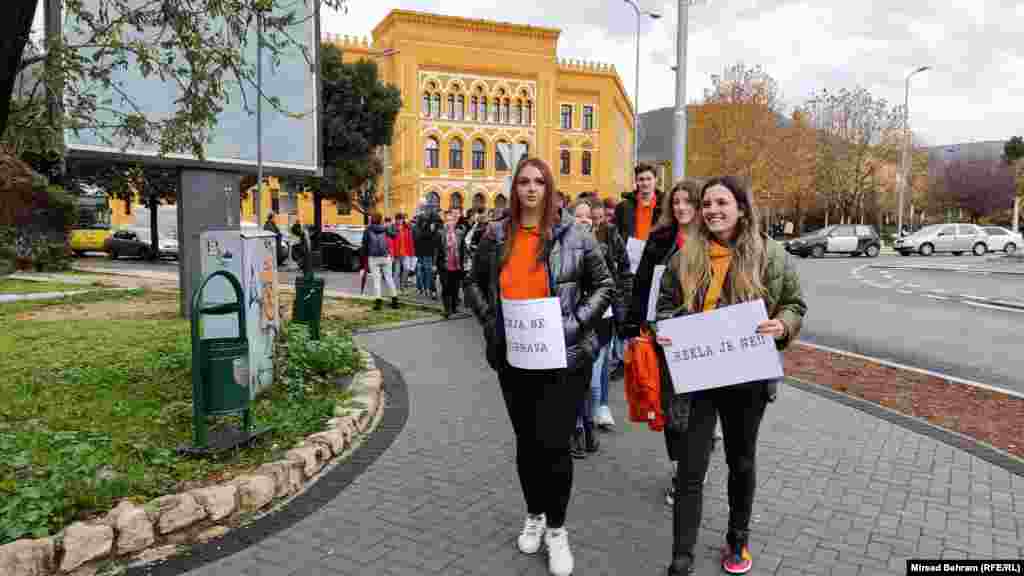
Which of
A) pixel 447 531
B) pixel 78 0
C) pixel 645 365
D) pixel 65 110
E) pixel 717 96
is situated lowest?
pixel 447 531

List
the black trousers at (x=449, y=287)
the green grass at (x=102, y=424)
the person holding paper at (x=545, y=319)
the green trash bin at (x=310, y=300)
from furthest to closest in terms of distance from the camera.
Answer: the black trousers at (x=449, y=287) < the green trash bin at (x=310, y=300) < the green grass at (x=102, y=424) < the person holding paper at (x=545, y=319)

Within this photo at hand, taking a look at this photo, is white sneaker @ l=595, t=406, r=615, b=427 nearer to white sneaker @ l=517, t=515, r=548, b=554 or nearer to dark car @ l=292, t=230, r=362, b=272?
white sneaker @ l=517, t=515, r=548, b=554

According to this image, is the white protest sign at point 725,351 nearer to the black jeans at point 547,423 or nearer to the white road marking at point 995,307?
the black jeans at point 547,423

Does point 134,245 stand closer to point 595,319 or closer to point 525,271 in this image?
point 525,271

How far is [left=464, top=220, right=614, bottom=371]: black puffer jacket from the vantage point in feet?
11.7

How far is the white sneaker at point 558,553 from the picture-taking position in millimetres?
3531

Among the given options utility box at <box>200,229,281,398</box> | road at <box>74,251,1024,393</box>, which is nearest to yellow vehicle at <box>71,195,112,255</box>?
road at <box>74,251,1024,393</box>

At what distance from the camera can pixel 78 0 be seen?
5.52 meters

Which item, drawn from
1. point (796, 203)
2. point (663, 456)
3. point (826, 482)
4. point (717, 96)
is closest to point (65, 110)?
point (663, 456)

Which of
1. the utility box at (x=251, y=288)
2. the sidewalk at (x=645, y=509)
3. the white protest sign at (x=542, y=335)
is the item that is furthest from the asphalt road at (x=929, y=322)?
the utility box at (x=251, y=288)

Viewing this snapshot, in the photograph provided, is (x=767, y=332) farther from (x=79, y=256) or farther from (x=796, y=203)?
(x=796, y=203)

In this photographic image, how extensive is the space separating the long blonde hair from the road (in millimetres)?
6038

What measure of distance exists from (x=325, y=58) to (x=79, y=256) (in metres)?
15.4

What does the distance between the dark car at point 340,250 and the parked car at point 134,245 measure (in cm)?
1102
